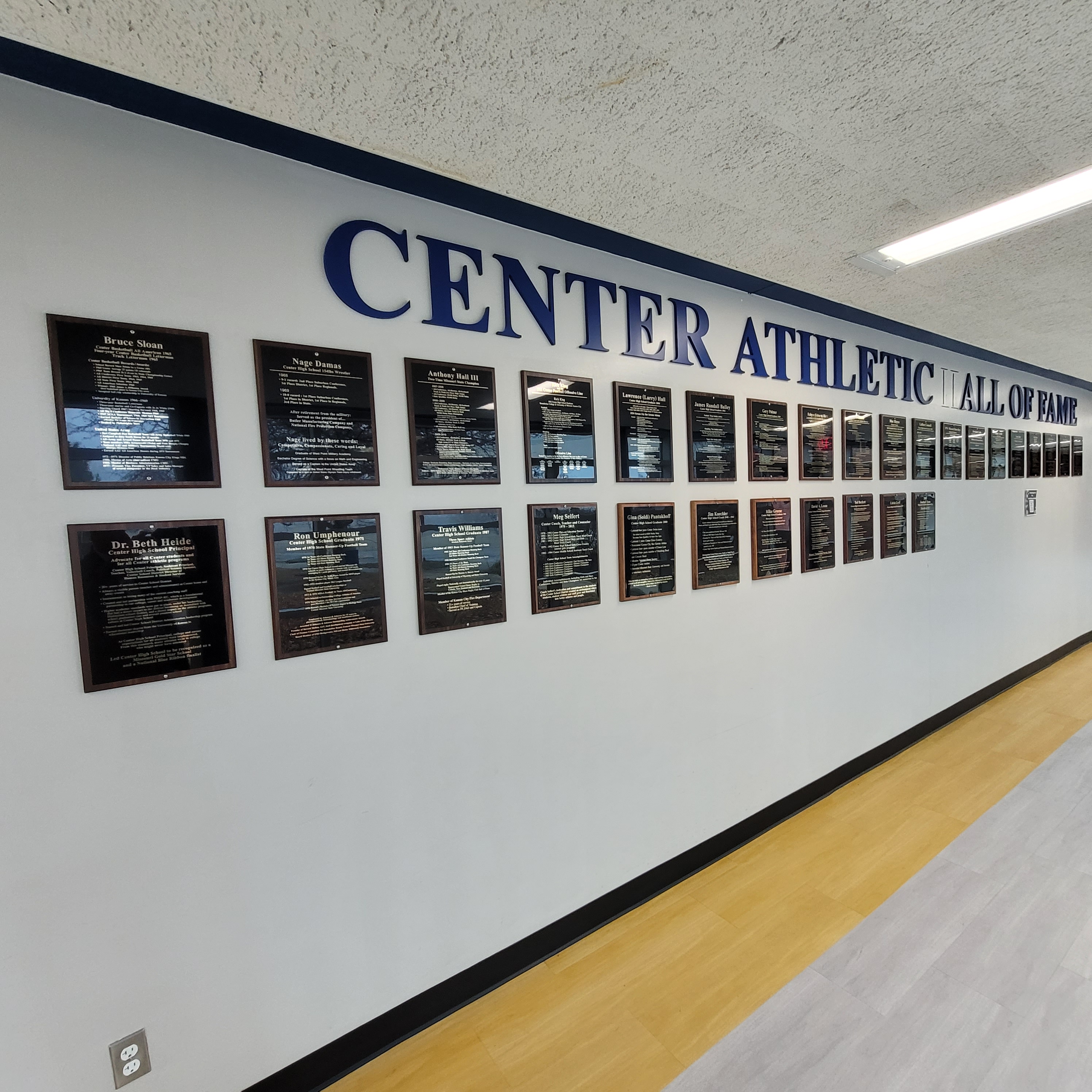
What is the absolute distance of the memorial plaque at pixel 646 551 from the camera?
6.85 ft

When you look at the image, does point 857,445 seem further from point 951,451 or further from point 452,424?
point 452,424

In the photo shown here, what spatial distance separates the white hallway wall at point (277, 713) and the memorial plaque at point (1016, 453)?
3.34 meters

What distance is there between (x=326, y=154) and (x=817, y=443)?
2458 mm

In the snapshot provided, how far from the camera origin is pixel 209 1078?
54.4 inches

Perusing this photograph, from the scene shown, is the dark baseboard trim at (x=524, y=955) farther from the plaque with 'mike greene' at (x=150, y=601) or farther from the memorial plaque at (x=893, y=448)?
the memorial plaque at (x=893, y=448)

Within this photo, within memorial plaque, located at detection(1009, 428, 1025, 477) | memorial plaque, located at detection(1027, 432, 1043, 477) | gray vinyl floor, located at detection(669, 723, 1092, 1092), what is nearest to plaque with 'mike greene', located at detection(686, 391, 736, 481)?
gray vinyl floor, located at detection(669, 723, 1092, 1092)

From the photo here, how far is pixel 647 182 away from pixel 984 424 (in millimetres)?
3776

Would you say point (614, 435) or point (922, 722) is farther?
point (922, 722)

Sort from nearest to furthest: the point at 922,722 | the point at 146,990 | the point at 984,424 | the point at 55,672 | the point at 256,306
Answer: the point at 55,672 → the point at 146,990 → the point at 256,306 → the point at 922,722 → the point at 984,424

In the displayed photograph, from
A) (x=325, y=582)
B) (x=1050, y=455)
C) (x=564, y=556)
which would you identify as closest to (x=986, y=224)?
(x=564, y=556)

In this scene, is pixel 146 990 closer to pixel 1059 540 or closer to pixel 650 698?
pixel 650 698

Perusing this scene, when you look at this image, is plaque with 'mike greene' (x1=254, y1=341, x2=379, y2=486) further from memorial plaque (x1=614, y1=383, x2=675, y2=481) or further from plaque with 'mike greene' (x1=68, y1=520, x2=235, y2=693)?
memorial plaque (x1=614, y1=383, x2=675, y2=481)

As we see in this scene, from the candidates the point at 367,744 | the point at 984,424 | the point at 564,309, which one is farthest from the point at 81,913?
the point at 984,424

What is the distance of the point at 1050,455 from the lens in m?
4.69
